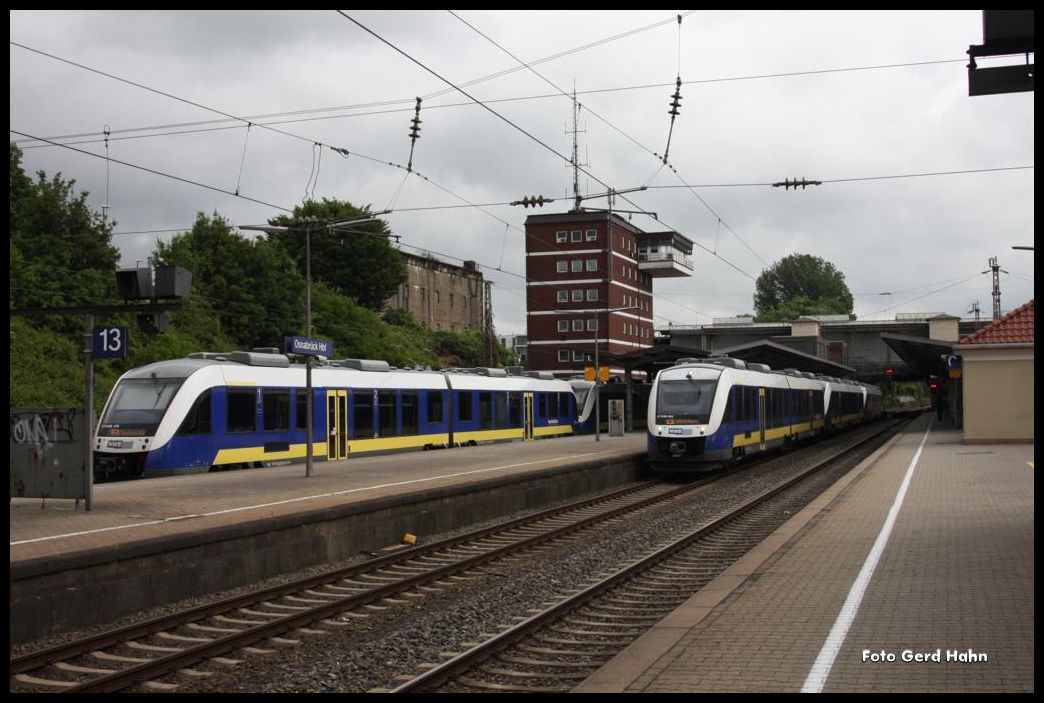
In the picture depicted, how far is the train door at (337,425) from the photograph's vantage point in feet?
86.8

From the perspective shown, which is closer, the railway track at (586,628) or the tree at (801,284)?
the railway track at (586,628)

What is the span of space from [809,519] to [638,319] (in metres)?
72.8

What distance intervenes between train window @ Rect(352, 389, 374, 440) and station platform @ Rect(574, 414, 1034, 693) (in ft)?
47.6

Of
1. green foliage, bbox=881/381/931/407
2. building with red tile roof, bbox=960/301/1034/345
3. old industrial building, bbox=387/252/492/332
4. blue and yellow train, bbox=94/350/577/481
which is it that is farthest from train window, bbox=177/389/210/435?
green foliage, bbox=881/381/931/407

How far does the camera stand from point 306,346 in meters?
19.3

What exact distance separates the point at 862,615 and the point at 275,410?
17994 mm

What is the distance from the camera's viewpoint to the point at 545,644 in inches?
366

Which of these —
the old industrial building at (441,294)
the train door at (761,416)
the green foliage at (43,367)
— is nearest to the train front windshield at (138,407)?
the green foliage at (43,367)

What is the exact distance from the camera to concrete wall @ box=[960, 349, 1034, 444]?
32375 millimetres

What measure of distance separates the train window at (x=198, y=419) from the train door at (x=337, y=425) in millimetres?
4391

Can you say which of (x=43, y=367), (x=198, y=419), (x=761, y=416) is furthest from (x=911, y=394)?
(x=198, y=419)

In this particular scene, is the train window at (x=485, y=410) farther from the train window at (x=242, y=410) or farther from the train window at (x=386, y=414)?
the train window at (x=242, y=410)

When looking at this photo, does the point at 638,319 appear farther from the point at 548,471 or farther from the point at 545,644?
the point at 545,644

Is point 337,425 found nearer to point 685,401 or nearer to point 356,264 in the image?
point 685,401
